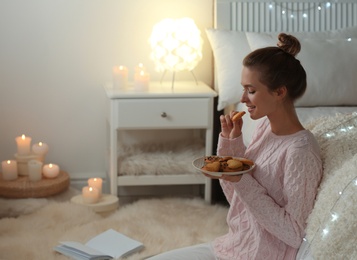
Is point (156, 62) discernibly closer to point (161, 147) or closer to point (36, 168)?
point (161, 147)

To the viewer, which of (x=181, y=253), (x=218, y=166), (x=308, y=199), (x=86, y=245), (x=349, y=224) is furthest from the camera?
(x=86, y=245)

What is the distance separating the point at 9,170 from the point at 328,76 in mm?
1536

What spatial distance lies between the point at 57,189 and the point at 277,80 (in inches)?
72.9

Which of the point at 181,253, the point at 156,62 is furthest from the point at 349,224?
the point at 156,62

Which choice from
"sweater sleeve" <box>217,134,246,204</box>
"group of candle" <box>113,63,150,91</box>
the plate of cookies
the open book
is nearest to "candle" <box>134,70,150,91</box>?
"group of candle" <box>113,63,150,91</box>

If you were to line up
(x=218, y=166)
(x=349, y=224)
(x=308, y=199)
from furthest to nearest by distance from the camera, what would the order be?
1. (x=218, y=166)
2. (x=308, y=199)
3. (x=349, y=224)

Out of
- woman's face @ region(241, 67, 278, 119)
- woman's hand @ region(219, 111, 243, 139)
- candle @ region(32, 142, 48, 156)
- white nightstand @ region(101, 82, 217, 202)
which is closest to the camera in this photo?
woman's face @ region(241, 67, 278, 119)

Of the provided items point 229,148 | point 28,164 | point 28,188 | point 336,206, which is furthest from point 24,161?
point 336,206

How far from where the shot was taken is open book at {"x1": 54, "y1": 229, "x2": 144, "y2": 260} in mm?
2549

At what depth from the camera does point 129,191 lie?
3.58 meters

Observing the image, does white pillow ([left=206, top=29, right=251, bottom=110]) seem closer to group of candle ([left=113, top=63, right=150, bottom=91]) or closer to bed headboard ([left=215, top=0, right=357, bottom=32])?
bed headboard ([left=215, top=0, right=357, bottom=32])

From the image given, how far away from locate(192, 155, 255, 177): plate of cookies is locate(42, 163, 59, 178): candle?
5.55 ft

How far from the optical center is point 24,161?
3.29 metres

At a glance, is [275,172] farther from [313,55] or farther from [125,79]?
[125,79]
